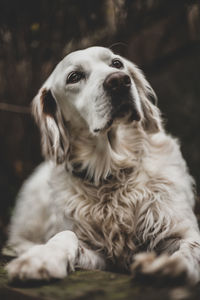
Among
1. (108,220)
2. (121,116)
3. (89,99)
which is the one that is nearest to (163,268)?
(108,220)

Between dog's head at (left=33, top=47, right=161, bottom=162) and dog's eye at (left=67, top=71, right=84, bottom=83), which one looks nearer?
dog's head at (left=33, top=47, right=161, bottom=162)

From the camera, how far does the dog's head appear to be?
1.85 m

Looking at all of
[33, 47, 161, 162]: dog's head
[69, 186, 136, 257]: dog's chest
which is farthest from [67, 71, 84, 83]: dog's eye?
[69, 186, 136, 257]: dog's chest

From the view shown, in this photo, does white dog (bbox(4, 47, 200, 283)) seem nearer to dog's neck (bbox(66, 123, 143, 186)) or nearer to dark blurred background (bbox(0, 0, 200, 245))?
dog's neck (bbox(66, 123, 143, 186))

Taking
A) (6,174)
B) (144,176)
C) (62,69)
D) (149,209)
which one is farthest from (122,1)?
(6,174)

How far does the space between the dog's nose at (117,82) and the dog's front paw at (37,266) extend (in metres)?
0.94

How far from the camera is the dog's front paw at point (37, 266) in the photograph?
118 cm

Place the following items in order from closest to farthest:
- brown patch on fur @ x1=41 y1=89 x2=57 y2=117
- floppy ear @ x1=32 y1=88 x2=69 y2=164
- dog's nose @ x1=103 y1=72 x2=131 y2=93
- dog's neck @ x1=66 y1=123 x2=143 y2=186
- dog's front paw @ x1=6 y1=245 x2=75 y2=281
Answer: dog's front paw @ x1=6 y1=245 x2=75 y2=281
dog's nose @ x1=103 y1=72 x2=131 y2=93
dog's neck @ x1=66 y1=123 x2=143 y2=186
floppy ear @ x1=32 y1=88 x2=69 y2=164
brown patch on fur @ x1=41 y1=89 x2=57 y2=117

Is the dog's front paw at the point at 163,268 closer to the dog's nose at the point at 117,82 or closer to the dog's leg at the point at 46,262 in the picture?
the dog's leg at the point at 46,262

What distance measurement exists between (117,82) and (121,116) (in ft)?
0.63

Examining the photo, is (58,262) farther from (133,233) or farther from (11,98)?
(11,98)

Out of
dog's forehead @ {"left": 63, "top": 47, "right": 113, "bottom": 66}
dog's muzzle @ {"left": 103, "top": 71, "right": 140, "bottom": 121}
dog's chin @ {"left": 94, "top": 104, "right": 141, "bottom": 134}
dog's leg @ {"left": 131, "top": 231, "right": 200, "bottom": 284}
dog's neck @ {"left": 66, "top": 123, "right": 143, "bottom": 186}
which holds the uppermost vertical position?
dog's forehead @ {"left": 63, "top": 47, "right": 113, "bottom": 66}

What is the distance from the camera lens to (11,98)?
150 inches

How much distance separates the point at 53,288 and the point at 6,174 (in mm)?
3056
